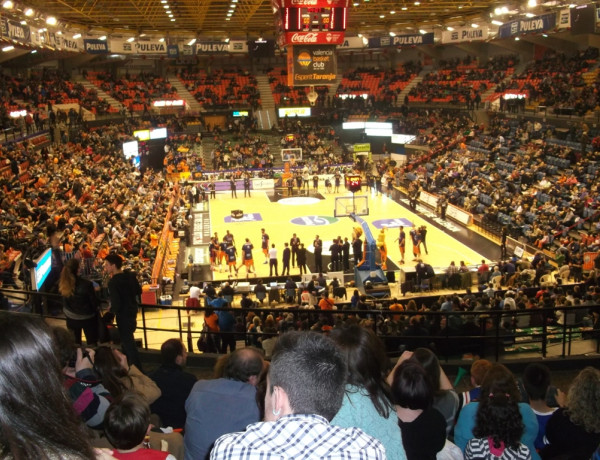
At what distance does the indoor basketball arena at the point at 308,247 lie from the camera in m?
3.58

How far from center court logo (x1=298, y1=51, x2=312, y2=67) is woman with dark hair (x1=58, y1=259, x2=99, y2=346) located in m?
18.0

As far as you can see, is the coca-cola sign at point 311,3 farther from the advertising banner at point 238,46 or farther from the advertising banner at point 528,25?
the advertising banner at point 238,46

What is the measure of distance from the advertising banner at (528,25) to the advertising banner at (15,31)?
23.7 metres

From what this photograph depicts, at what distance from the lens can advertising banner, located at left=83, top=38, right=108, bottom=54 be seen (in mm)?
38806

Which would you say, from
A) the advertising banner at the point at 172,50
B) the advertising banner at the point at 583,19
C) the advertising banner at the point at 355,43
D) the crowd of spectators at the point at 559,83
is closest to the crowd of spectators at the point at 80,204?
the advertising banner at the point at 172,50

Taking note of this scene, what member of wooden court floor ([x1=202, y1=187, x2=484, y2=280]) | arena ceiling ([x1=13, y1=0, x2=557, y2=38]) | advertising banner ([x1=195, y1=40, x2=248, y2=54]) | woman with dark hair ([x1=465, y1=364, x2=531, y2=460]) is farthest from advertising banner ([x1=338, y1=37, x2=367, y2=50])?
woman with dark hair ([x1=465, y1=364, x2=531, y2=460])

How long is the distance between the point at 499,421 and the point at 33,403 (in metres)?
3.16

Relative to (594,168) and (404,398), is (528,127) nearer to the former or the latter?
(594,168)

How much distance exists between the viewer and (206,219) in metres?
30.9

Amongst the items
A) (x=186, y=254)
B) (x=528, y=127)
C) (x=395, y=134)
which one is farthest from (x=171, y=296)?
(x=395, y=134)

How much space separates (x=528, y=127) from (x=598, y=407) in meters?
32.3

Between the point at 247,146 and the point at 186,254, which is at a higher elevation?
the point at 247,146

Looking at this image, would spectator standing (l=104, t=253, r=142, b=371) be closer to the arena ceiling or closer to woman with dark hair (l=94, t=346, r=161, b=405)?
woman with dark hair (l=94, t=346, r=161, b=405)

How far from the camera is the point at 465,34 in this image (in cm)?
4100
